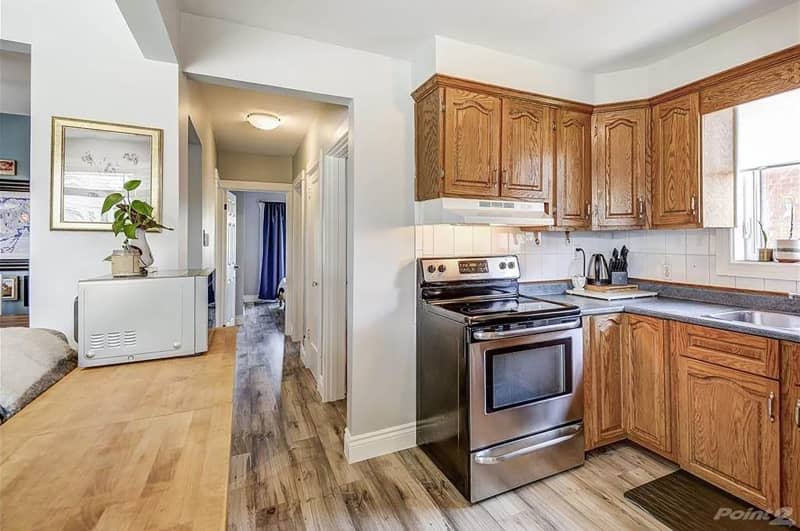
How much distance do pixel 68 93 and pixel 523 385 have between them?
2556mm

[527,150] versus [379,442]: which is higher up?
[527,150]

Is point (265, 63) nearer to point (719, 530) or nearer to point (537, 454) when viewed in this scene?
point (537, 454)

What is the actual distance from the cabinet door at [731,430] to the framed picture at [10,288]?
4413 mm

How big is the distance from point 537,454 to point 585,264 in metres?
1.60

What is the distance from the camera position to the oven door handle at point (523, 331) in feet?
6.31

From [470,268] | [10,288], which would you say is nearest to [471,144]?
[470,268]

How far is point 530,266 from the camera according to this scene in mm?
2852

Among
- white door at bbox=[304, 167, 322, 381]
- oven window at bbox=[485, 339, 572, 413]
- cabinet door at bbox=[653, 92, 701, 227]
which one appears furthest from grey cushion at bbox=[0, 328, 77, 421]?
cabinet door at bbox=[653, 92, 701, 227]

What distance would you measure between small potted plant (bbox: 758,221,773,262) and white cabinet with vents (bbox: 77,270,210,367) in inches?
117

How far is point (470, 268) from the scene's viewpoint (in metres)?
2.52

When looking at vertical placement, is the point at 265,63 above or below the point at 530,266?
above

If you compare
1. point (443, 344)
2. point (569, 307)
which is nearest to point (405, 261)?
point (443, 344)

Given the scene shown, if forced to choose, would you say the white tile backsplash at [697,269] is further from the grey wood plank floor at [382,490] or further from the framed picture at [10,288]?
the framed picture at [10,288]

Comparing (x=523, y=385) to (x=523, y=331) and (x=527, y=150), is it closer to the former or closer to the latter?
(x=523, y=331)
